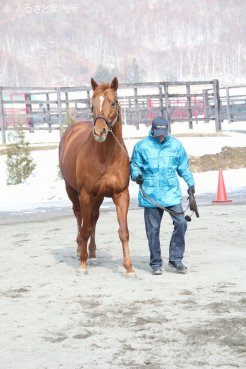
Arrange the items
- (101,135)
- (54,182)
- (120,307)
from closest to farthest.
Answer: (120,307), (101,135), (54,182)

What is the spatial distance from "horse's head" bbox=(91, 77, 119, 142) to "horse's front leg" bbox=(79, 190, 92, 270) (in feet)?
2.70

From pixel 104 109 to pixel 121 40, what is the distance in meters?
166

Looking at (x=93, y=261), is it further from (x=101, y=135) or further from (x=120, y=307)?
(x=120, y=307)

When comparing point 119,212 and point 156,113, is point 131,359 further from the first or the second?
point 156,113

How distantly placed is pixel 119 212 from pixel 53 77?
155 meters

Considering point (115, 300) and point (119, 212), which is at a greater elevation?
point (119, 212)

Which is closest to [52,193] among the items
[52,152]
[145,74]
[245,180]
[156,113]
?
[245,180]

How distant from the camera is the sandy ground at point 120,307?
5973 mm

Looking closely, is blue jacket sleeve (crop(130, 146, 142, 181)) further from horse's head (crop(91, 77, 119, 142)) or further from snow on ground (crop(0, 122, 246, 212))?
snow on ground (crop(0, 122, 246, 212))

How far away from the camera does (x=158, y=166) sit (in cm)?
909

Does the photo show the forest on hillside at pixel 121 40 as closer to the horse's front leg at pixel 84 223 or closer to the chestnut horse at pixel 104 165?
the horse's front leg at pixel 84 223

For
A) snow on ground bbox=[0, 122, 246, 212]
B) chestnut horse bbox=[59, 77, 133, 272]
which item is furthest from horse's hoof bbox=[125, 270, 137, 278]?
snow on ground bbox=[0, 122, 246, 212]

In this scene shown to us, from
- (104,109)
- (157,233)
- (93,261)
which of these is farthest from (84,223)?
(104,109)

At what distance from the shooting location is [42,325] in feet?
23.0
